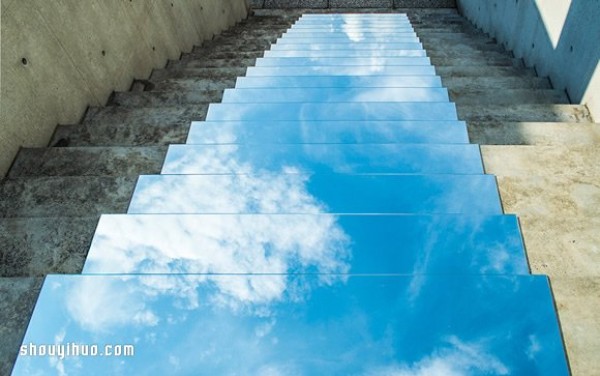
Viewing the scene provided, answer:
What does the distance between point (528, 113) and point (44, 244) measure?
2655 millimetres

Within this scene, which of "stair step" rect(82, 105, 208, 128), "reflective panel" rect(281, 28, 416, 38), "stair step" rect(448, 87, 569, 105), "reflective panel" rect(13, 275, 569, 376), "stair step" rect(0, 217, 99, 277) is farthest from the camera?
"reflective panel" rect(281, 28, 416, 38)

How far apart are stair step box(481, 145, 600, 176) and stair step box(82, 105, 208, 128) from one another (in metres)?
1.70

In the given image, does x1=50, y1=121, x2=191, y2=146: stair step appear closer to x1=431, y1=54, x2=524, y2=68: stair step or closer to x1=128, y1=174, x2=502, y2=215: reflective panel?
x1=128, y1=174, x2=502, y2=215: reflective panel

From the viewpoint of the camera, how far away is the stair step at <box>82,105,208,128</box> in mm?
2742

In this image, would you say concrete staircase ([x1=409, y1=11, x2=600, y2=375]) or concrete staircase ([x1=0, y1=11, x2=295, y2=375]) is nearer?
concrete staircase ([x1=409, y1=11, x2=600, y2=375])

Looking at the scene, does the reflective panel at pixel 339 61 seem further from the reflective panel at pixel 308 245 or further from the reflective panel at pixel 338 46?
the reflective panel at pixel 308 245

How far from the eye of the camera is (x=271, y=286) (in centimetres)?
143

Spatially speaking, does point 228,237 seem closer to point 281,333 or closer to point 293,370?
point 281,333

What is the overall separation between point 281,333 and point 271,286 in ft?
0.54

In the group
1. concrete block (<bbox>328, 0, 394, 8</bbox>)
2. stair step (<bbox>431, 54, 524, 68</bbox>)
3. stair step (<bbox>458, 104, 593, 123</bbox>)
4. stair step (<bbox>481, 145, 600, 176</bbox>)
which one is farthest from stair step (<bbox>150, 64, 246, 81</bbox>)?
concrete block (<bbox>328, 0, 394, 8</bbox>)

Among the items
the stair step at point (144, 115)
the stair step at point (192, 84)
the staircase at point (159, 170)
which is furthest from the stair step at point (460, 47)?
the stair step at point (144, 115)

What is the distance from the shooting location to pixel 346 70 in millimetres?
4078

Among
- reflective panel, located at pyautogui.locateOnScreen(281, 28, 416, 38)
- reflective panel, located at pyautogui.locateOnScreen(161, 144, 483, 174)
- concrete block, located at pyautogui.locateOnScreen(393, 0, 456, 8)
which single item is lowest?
concrete block, located at pyautogui.locateOnScreen(393, 0, 456, 8)

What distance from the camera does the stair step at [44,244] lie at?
1691 millimetres
